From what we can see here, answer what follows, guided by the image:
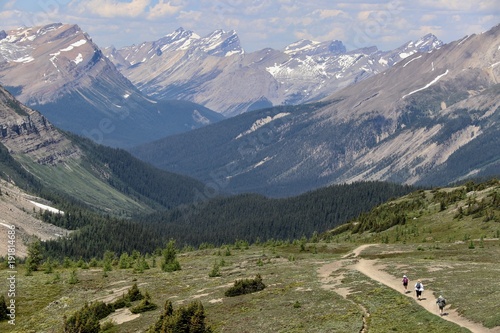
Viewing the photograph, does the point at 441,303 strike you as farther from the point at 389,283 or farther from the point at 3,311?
the point at 3,311

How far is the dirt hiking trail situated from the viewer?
2125 inches

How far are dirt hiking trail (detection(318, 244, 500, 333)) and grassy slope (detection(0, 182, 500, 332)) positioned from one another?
2.53 feet

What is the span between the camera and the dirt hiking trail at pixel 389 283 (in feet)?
177

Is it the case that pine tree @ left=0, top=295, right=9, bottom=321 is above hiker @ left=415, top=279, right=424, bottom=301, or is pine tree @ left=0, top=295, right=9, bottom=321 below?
above

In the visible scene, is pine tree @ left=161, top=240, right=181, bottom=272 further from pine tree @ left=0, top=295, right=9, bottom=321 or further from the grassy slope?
pine tree @ left=0, top=295, right=9, bottom=321

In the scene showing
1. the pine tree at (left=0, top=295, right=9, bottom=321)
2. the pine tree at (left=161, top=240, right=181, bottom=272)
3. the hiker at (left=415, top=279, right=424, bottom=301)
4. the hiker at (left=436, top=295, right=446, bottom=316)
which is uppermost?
the pine tree at (left=161, top=240, right=181, bottom=272)

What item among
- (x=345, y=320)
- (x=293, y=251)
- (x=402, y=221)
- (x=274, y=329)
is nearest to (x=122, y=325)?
(x=274, y=329)

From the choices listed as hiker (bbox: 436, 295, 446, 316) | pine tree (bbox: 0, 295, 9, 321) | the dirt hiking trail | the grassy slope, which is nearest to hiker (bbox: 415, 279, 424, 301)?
the dirt hiking trail

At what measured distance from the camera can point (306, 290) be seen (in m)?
72.8

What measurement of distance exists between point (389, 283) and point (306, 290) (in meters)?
9.21

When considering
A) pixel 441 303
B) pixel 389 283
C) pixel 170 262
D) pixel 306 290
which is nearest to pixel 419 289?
pixel 441 303

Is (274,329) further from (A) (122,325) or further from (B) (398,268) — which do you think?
(B) (398,268)

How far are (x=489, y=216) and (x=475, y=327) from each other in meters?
77.3

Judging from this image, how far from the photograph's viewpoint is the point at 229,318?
65.9 meters
